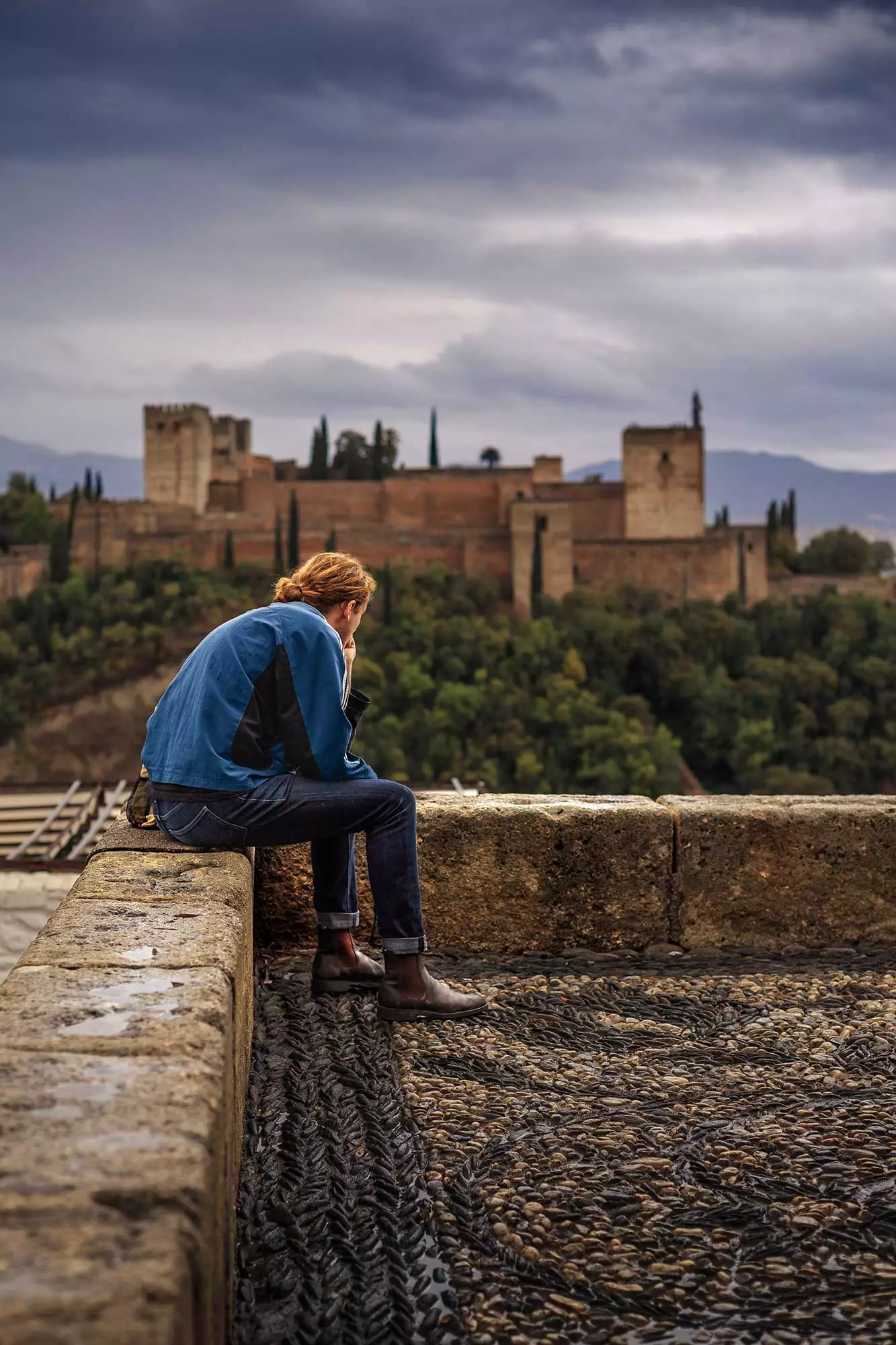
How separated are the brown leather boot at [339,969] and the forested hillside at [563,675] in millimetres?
33813

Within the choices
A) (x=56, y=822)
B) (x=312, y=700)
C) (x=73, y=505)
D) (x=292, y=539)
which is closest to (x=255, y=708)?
(x=312, y=700)

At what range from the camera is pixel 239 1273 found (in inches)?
77.7

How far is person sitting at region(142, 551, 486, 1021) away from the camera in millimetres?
2986

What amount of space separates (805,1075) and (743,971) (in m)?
0.84

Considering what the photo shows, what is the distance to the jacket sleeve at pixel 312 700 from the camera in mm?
3012

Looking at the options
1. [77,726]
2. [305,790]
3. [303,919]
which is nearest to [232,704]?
[305,790]

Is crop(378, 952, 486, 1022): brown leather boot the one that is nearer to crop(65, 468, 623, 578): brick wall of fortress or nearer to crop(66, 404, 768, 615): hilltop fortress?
crop(66, 404, 768, 615): hilltop fortress

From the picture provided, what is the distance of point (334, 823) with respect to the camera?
306 cm

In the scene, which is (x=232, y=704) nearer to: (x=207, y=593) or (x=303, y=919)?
(x=303, y=919)

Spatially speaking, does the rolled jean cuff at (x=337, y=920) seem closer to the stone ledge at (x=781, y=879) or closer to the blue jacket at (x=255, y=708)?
the blue jacket at (x=255, y=708)

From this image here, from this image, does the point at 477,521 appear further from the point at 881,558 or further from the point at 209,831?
the point at 209,831

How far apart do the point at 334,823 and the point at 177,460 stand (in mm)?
52412

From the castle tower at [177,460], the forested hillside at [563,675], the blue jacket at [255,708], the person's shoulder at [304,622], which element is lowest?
the forested hillside at [563,675]

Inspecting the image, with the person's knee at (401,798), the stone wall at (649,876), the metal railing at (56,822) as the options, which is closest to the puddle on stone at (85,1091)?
the person's knee at (401,798)
